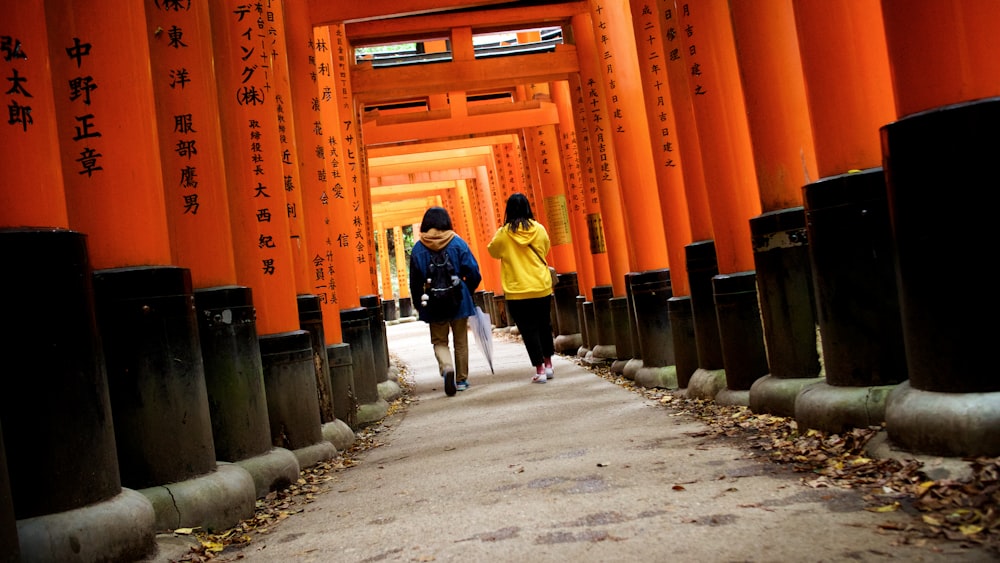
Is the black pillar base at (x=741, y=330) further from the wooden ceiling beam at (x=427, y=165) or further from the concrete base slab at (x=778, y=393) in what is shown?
the wooden ceiling beam at (x=427, y=165)

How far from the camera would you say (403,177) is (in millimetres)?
23391

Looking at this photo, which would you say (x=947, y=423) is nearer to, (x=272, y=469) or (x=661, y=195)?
(x=272, y=469)

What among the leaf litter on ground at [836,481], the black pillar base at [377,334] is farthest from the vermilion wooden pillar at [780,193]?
the black pillar base at [377,334]

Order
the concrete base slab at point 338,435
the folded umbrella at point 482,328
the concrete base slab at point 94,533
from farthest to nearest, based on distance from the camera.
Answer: the folded umbrella at point 482,328
the concrete base slab at point 338,435
the concrete base slab at point 94,533

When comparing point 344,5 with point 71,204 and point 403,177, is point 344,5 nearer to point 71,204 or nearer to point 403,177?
point 71,204

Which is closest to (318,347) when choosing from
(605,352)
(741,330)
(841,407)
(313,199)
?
(313,199)

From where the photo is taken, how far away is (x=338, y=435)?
6.17 meters

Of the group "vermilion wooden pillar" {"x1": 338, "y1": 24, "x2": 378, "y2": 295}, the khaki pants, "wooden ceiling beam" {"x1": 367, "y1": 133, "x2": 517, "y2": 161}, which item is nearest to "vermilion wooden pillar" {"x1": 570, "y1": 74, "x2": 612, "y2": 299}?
the khaki pants

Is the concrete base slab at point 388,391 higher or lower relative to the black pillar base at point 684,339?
lower

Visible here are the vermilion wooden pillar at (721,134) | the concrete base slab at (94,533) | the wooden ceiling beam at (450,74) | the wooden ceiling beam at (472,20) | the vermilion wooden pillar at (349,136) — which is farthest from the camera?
the wooden ceiling beam at (450,74)

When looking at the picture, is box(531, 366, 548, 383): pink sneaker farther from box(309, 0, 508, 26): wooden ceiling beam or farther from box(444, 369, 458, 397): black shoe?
box(309, 0, 508, 26): wooden ceiling beam

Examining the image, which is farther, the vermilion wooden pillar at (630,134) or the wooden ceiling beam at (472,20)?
the wooden ceiling beam at (472,20)

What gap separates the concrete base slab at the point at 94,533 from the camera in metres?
2.83

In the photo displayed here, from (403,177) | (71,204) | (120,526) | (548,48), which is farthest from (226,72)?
(403,177)
